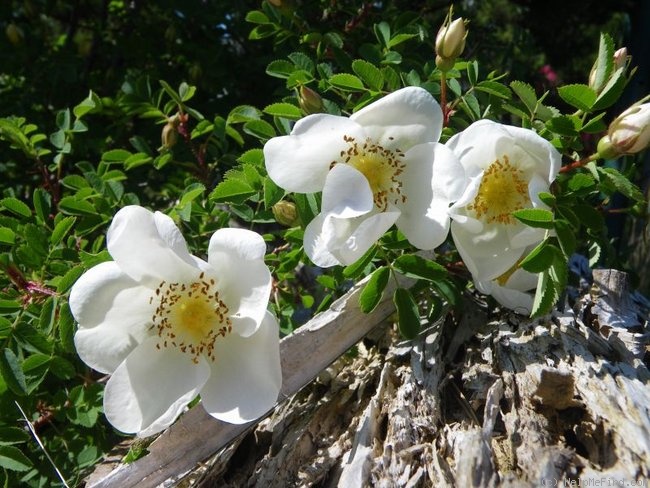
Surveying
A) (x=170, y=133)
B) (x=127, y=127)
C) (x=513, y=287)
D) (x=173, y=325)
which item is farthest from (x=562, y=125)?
(x=127, y=127)

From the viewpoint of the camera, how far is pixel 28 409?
1.38 m

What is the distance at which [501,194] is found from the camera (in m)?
1.24

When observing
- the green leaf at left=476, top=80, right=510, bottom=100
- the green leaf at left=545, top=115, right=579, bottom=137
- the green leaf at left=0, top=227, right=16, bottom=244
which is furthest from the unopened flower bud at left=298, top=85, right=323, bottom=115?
the green leaf at left=0, top=227, right=16, bottom=244

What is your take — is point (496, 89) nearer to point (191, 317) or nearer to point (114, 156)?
point (191, 317)

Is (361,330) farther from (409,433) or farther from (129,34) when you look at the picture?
(129,34)

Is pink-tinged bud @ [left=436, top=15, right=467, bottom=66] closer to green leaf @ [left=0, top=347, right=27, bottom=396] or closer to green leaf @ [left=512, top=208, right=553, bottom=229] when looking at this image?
green leaf @ [left=512, top=208, right=553, bottom=229]

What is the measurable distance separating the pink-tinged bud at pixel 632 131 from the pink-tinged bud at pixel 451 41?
12.4 inches

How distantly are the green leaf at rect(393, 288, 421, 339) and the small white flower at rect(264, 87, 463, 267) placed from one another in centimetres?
16

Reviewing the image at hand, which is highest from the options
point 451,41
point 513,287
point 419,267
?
point 451,41

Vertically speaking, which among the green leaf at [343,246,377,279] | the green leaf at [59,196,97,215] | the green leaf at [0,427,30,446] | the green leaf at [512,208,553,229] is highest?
the green leaf at [512,208,553,229]

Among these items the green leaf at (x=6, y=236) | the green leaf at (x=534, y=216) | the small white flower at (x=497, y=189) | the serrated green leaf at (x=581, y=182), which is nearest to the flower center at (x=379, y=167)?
the small white flower at (x=497, y=189)

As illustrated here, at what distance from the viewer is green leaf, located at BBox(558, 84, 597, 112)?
3.95 ft

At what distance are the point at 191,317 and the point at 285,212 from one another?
0.89 feet

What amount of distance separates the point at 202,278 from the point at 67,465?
0.67 metres
